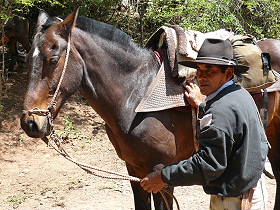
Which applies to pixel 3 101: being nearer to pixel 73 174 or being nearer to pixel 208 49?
pixel 73 174

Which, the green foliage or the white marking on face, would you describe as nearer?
the white marking on face

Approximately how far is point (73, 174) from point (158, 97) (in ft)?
11.2

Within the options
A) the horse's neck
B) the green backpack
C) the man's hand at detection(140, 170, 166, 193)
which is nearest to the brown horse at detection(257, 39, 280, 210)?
the green backpack

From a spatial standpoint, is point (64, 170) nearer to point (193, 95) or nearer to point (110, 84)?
point (110, 84)

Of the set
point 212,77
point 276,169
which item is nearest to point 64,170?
point 276,169

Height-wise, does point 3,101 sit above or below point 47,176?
above

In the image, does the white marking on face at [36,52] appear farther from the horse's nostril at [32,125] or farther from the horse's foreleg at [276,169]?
the horse's foreleg at [276,169]

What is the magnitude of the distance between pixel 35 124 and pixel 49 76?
38cm

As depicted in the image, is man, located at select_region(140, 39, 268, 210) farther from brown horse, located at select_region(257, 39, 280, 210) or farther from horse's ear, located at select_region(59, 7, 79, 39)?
brown horse, located at select_region(257, 39, 280, 210)

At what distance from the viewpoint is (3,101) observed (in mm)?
8289

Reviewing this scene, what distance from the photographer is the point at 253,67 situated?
3.90m

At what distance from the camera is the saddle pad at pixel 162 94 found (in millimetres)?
3406

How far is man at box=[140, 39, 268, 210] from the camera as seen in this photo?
2.07 m

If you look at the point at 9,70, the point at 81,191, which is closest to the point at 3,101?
the point at 9,70
